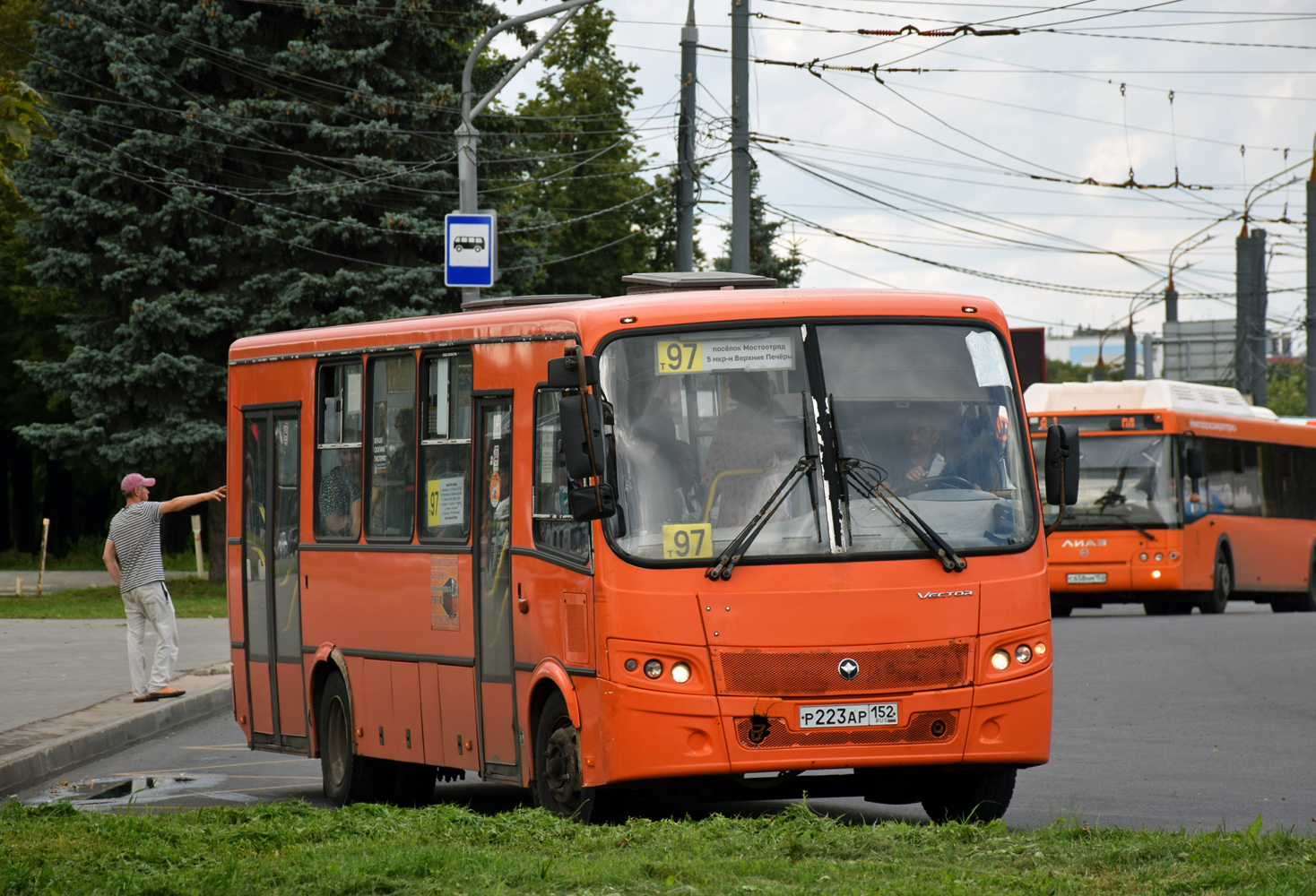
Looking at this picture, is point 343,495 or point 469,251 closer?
point 343,495

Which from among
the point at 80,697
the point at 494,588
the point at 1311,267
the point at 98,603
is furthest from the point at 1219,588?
the point at 494,588

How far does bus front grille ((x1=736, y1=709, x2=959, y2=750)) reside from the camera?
8289mm

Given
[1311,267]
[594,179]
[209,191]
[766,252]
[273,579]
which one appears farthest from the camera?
[766,252]

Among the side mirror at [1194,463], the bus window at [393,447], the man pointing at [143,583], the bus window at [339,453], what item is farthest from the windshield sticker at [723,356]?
the side mirror at [1194,463]

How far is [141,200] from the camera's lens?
106ft

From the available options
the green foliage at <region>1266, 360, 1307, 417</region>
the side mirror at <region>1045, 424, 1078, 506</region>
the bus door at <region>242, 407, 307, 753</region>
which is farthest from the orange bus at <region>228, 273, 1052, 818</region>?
the green foliage at <region>1266, 360, 1307, 417</region>

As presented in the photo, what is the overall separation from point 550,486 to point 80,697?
9.09 m

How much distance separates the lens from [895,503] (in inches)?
340

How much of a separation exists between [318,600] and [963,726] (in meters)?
4.67

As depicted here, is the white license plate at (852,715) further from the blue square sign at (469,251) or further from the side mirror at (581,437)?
the blue square sign at (469,251)

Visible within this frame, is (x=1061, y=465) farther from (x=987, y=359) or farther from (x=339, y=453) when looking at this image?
(x=339, y=453)

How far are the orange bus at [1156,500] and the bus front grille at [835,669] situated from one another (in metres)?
18.2

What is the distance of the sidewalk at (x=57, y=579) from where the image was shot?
37219mm

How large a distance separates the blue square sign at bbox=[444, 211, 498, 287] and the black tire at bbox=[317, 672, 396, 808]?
9214 millimetres
